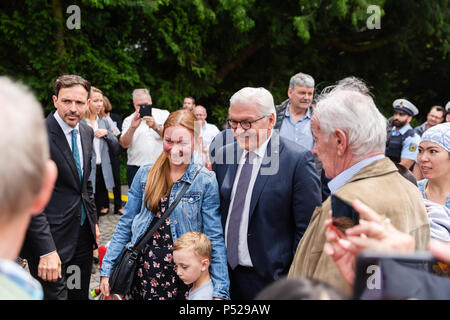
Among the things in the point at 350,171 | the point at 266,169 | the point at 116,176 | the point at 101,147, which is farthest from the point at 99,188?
the point at 350,171

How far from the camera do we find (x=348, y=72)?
14586 millimetres

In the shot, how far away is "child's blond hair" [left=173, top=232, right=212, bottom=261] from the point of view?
2365 millimetres

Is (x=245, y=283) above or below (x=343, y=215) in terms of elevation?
below

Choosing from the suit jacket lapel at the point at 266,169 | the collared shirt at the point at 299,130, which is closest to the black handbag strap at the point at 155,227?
the suit jacket lapel at the point at 266,169

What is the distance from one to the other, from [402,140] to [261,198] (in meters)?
4.99

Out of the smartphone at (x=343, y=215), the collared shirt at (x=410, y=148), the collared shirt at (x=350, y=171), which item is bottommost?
the collared shirt at (x=410, y=148)

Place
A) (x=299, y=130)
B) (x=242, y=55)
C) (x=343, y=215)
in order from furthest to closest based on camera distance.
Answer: (x=242, y=55)
(x=299, y=130)
(x=343, y=215)

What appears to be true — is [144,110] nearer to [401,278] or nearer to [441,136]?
[441,136]

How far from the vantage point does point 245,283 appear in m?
2.46

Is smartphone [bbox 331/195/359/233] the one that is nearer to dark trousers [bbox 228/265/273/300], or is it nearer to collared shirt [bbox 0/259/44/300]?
collared shirt [bbox 0/259/44/300]

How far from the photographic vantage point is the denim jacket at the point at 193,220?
8.08ft

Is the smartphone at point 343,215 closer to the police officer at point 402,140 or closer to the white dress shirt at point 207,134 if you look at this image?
the police officer at point 402,140

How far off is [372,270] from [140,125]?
5702 mm

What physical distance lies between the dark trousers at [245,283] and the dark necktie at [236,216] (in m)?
0.06
